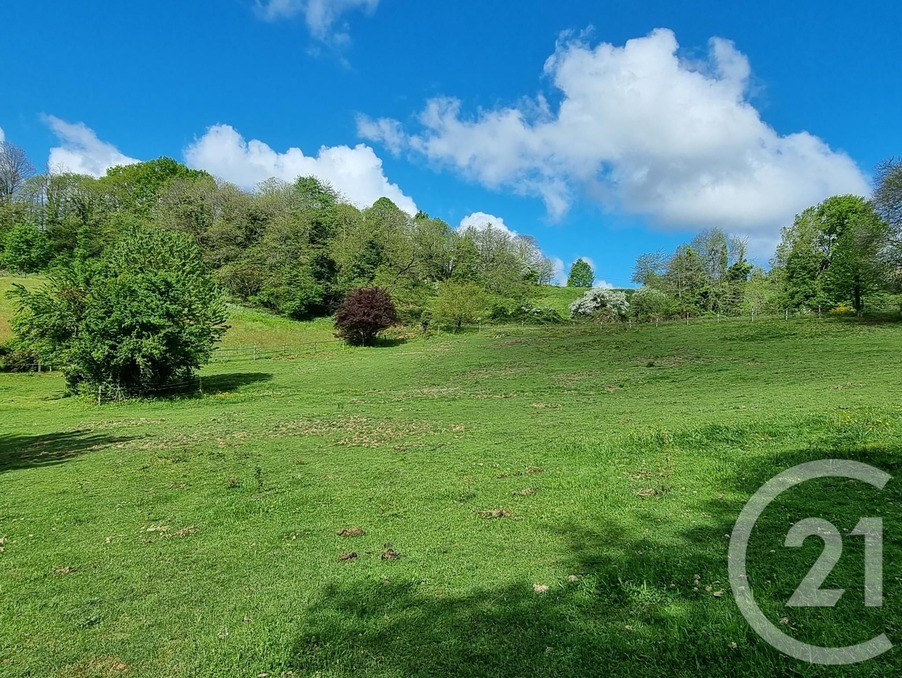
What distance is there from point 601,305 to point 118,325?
2168 inches

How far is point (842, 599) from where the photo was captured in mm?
4238

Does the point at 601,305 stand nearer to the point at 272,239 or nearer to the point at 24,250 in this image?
the point at 272,239

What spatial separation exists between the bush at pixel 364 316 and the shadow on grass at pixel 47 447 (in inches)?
1264

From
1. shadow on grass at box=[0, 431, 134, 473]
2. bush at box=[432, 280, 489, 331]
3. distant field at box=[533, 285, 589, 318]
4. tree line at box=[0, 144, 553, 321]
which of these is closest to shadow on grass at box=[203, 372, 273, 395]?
shadow on grass at box=[0, 431, 134, 473]

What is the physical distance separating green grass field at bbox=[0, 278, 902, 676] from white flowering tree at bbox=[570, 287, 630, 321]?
131 ft

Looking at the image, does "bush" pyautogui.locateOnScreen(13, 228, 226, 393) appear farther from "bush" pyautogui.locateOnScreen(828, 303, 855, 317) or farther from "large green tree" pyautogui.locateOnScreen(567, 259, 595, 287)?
"large green tree" pyautogui.locateOnScreen(567, 259, 595, 287)

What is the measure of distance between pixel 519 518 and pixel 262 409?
17.1 metres

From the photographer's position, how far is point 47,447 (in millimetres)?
14555

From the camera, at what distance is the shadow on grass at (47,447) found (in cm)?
1265

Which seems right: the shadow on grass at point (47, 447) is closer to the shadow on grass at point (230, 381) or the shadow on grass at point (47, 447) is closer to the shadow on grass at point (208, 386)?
the shadow on grass at point (208, 386)

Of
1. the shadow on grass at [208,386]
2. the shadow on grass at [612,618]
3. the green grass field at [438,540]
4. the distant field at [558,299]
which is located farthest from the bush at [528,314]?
the shadow on grass at [612,618]

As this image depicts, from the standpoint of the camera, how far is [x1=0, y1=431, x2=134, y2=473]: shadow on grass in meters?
12.6

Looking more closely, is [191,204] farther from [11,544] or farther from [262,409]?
[11,544]

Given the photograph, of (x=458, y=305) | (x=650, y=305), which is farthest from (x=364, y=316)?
(x=650, y=305)
